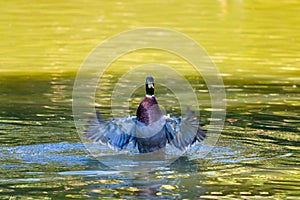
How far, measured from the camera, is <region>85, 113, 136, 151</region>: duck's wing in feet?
32.8

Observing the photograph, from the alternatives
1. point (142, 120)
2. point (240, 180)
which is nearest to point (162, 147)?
point (142, 120)

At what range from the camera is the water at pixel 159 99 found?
29.0 feet

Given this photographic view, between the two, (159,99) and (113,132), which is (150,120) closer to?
(113,132)

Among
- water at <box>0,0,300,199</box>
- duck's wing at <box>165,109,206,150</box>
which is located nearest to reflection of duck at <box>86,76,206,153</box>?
duck's wing at <box>165,109,206,150</box>

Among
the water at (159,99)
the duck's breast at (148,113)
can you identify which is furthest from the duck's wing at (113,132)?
the water at (159,99)

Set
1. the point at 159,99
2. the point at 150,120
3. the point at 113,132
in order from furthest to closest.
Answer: the point at 159,99 < the point at 113,132 < the point at 150,120

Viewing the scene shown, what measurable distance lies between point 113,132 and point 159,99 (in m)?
3.67

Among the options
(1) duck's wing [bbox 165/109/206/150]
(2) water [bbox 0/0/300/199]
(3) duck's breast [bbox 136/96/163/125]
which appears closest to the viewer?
(2) water [bbox 0/0/300/199]

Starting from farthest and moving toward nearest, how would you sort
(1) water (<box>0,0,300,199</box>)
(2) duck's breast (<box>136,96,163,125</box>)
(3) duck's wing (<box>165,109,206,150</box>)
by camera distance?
(3) duck's wing (<box>165,109,206,150</box>) < (2) duck's breast (<box>136,96,163,125</box>) < (1) water (<box>0,0,300,199</box>)

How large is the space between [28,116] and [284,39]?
1033 centimetres

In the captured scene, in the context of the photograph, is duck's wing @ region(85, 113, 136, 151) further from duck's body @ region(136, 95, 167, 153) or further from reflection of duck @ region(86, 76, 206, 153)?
duck's body @ region(136, 95, 167, 153)

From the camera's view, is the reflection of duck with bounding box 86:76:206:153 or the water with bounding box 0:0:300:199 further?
the reflection of duck with bounding box 86:76:206:153

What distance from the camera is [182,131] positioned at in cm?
1005

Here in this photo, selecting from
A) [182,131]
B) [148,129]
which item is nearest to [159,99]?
[182,131]
